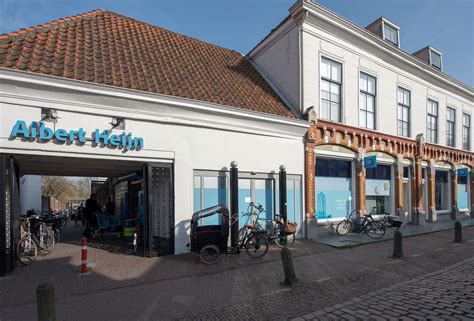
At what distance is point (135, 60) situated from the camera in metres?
9.44

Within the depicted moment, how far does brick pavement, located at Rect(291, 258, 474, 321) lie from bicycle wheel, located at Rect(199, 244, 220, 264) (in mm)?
3278

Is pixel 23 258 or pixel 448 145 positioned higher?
pixel 448 145

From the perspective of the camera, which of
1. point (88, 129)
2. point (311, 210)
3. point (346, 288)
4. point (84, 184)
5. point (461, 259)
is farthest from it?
point (84, 184)

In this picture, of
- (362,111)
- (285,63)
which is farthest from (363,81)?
(285,63)

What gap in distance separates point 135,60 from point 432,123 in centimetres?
1704

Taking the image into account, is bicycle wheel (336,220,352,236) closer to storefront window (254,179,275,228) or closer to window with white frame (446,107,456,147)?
storefront window (254,179,275,228)

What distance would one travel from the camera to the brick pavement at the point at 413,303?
4.52m

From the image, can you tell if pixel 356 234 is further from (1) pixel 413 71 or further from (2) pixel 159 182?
(1) pixel 413 71

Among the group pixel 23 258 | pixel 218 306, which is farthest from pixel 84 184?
pixel 218 306

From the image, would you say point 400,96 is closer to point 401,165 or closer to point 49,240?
point 401,165

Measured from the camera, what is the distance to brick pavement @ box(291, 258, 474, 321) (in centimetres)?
452

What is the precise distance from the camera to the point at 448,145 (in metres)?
18.8

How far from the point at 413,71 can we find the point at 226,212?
14.2 metres

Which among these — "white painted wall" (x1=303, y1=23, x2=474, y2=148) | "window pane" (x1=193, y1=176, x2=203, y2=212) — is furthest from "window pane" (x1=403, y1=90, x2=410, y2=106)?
"window pane" (x1=193, y1=176, x2=203, y2=212)
